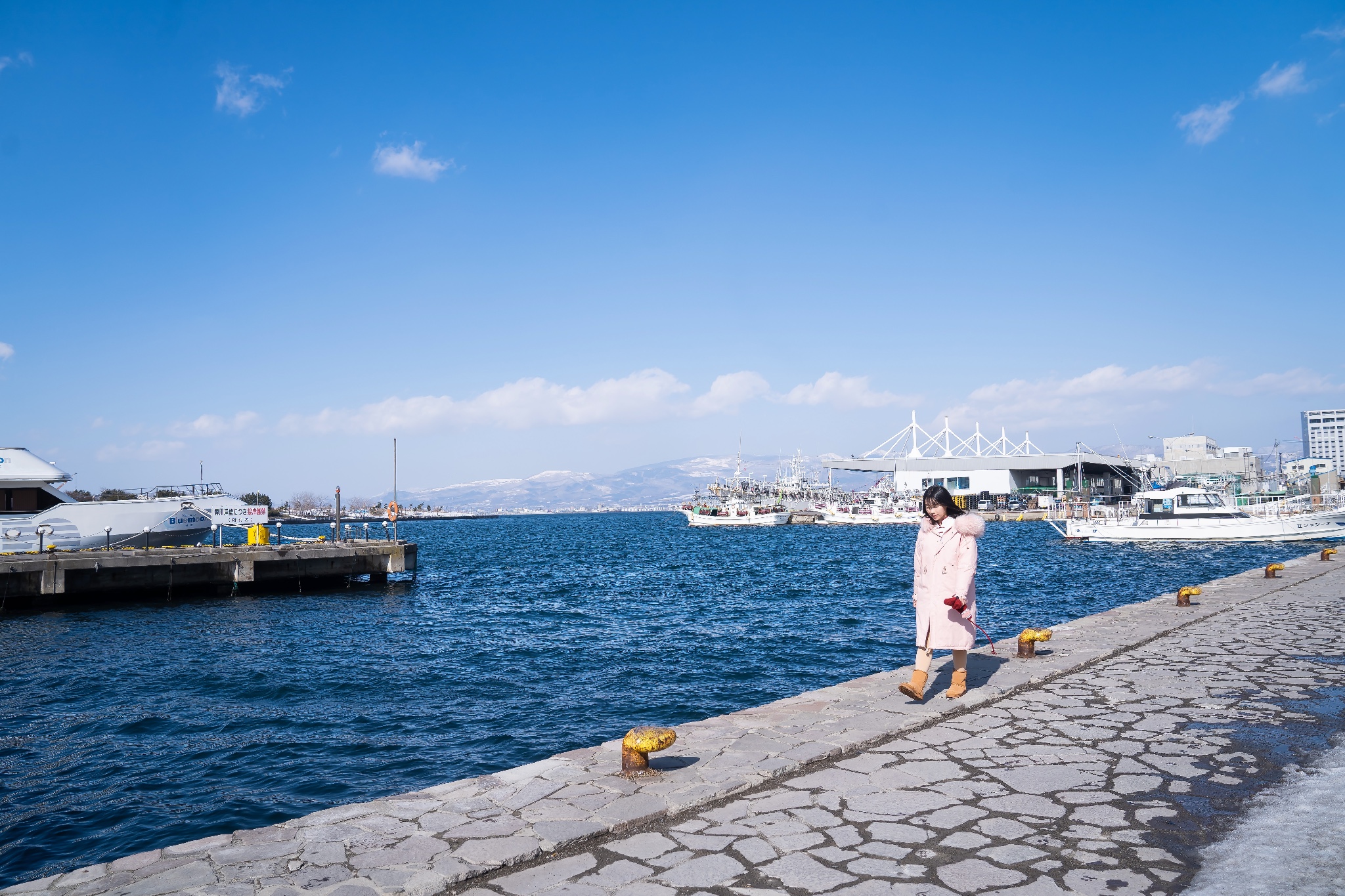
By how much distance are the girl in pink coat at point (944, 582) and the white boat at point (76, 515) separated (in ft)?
106

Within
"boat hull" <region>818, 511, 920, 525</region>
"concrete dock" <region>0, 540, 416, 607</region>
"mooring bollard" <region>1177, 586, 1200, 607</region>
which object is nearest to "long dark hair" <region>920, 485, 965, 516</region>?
"mooring bollard" <region>1177, 586, 1200, 607</region>

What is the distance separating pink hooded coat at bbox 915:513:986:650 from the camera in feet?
22.7

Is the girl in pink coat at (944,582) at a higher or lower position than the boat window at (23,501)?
lower

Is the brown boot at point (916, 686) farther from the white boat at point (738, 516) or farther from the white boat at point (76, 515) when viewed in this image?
the white boat at point (738, 516)

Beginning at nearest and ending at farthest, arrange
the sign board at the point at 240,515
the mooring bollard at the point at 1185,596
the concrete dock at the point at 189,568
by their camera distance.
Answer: the mooring bollard at the point at 1185,596, the concrete dock at the point at 189,568, the sign board at the point at 240,515

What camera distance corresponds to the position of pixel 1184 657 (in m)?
8.85

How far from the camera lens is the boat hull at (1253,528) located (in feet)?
145

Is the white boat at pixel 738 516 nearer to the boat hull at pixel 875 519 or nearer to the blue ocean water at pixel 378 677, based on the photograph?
the boat hull at pixel 875 519

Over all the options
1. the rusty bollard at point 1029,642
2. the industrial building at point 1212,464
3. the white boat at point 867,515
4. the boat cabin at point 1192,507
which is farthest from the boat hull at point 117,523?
the white boat at point 867,515

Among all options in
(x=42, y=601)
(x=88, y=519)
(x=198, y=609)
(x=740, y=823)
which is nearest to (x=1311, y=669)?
(x=740, y=823)

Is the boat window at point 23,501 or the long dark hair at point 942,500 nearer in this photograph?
the long dark hair at point 942,500

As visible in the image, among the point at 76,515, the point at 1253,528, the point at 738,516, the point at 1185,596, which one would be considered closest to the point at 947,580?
the point at 1185,596

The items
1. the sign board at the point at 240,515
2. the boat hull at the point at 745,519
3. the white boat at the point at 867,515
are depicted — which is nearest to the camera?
the sign board at the point at 240,515

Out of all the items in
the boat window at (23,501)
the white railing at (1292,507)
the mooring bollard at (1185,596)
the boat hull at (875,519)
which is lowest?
the boat hull at (875,519)
